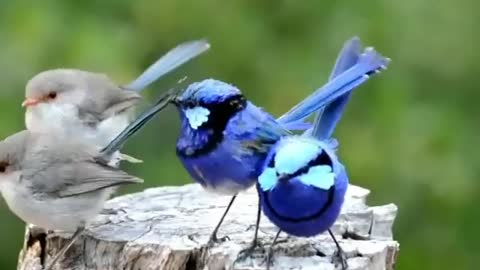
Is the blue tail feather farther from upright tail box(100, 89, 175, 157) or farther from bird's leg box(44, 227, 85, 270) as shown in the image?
bird's leg box(44, 227, 85, 270)

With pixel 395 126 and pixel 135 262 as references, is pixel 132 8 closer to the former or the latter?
pixel 395 126

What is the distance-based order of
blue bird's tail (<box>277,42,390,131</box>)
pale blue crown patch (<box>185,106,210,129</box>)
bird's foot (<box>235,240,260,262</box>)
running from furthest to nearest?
blue bird's tail (<box>277,42,390,131</box>) → bird's foot (<box>235,240,260,262</box>) → pale blue crown patch (<box>185,106,210,129</box>)

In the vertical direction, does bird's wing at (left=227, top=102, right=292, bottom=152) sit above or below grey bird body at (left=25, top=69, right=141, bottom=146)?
below

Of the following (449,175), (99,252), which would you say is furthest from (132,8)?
(99,252)

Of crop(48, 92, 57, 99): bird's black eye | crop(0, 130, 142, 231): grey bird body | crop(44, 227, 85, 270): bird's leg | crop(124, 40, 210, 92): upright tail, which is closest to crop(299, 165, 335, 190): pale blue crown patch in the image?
crop(0, 130, 142, 231): grey bird body

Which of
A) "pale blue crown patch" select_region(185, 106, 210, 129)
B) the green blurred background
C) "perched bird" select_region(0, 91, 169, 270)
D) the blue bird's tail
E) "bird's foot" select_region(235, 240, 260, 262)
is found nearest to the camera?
"pale blue crown patch" select_region(185, 106, 210, 129)

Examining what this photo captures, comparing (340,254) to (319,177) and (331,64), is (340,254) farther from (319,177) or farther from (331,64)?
(331,64)

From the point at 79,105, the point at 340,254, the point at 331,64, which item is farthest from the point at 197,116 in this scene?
the point at 331,64
